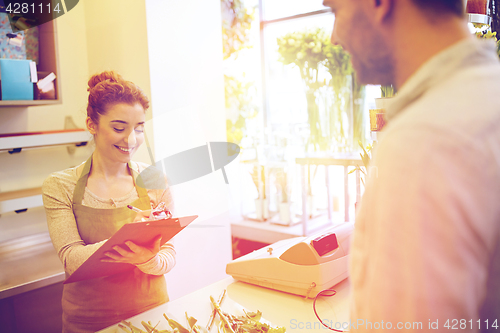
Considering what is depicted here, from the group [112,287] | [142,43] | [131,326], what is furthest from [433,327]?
[142,43]

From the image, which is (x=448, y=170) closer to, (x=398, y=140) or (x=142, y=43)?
(x=398, y=140)

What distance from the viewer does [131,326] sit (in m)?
1.06

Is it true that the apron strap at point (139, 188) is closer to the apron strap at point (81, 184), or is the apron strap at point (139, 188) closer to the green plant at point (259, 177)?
the apron strap at point (81, 184)

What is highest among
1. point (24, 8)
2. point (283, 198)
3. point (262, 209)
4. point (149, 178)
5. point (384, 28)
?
point (24, 8)

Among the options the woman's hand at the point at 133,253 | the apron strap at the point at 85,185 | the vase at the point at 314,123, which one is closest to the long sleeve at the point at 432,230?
the woman's hand at the point at 133,253

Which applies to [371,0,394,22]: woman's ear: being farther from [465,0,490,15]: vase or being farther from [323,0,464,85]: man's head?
[465,0,490,15]: vase

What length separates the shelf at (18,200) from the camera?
6.43 feet

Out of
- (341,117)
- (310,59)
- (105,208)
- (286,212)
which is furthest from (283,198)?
(105,208)

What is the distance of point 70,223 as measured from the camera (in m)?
1.40

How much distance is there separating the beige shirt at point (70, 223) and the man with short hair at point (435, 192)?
42.3 inches

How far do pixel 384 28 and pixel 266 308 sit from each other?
3.05 ft

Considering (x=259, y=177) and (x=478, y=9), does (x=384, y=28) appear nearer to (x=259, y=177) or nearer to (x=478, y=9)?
(x=478, y=9)

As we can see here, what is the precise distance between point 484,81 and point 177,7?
2.10m

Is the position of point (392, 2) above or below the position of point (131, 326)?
above
